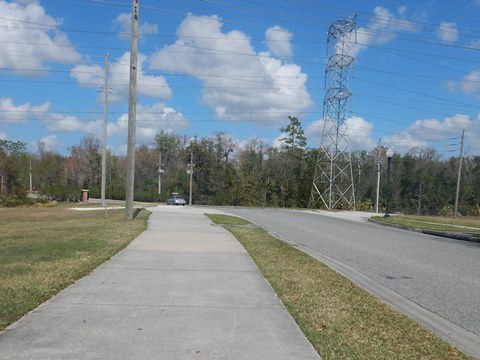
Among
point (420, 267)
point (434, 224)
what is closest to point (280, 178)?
point (434, 224)

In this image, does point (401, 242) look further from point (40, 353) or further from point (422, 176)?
point (422, 176)

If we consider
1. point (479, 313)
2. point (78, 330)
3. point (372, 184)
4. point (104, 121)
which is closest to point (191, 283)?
point (78, 330)

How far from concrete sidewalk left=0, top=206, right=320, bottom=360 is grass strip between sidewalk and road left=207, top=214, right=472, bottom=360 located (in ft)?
0.81

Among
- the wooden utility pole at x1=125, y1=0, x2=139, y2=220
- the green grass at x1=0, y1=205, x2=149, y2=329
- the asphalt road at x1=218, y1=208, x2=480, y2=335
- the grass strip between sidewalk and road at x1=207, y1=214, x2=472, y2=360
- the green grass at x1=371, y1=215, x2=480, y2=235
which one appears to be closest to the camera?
the grass strip between sidewalk and road at x1=207, y1=214, x2=472, y2=360

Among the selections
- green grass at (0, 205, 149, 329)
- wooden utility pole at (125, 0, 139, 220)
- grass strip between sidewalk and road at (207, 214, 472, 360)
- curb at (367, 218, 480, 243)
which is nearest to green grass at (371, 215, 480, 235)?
curb at (367, 218, 480, 243)

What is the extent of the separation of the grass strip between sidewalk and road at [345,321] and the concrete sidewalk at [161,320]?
25 centimetres

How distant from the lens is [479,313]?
6980 millimetres

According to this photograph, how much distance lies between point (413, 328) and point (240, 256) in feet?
18.2

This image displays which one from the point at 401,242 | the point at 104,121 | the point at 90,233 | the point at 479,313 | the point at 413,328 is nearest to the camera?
the point at 413,328

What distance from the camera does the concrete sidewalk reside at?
452 centimetres

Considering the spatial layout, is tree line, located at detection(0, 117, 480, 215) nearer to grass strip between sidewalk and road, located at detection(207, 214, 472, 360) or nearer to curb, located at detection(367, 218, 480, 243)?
curb, located at detection(367, 218, 480, 243)

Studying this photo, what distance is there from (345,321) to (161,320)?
2249 millimetres

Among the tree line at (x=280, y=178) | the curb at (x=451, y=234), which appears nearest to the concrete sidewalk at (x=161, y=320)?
the curb at (x=451, y=234)

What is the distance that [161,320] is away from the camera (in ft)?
18.2
